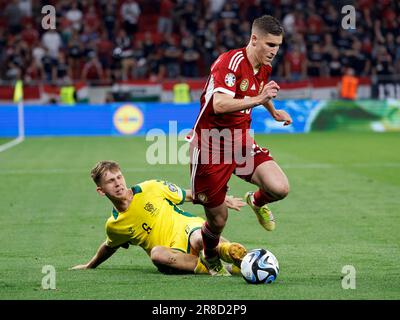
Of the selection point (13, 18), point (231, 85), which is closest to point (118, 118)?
point (13, 18)

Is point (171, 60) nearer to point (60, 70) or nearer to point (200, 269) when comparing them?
point (60, 70)

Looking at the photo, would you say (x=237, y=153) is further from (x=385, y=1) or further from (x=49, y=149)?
(x=385, y=1)

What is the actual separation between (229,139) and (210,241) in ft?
3.03

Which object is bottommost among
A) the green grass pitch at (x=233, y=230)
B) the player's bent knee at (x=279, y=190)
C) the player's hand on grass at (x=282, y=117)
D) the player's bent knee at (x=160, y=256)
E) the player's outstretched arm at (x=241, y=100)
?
the green grass pitch at (x=233, y=230)

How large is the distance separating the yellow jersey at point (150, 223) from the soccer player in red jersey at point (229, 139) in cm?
37

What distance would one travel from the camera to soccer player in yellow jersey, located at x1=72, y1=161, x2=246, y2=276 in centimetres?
801

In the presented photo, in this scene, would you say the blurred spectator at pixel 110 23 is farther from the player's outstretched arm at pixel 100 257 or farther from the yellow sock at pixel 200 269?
the yellow sock at pixel 200 269

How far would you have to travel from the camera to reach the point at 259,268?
24.4 feet

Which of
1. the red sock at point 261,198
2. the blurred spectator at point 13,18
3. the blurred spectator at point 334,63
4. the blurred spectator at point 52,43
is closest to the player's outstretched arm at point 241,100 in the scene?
the red sock at point 261,198

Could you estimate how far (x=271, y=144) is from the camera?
24.6 m

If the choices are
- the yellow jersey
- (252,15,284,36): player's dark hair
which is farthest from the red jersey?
Answer: the yellow jersey

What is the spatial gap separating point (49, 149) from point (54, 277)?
16396 millimetres

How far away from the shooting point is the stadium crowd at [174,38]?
3027 centimetres

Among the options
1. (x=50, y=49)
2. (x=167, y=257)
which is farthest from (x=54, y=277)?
(x=50, y=49)
